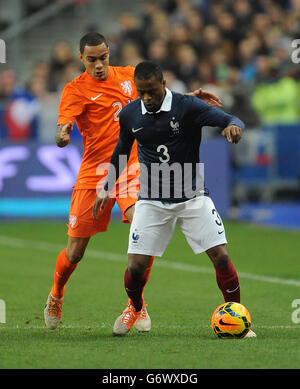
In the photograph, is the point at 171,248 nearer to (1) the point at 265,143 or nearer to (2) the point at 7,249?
(2) the point at 7,249

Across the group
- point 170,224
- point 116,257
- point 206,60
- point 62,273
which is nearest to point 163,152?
point 170,224

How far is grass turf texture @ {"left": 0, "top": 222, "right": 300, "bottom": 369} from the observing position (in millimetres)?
6418

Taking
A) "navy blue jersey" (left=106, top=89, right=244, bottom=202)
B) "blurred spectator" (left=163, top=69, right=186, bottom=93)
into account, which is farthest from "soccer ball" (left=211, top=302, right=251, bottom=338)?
"blurred spectator" (left=163, top=69, right=186, bottom=93)

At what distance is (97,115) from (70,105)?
0.26 metres

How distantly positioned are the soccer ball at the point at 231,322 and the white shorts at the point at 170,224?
19.2 inches

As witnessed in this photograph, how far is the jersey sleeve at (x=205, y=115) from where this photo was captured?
7.14 meters

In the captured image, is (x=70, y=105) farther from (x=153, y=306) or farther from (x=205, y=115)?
(x=153, y=306)

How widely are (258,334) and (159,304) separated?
2.00 metres

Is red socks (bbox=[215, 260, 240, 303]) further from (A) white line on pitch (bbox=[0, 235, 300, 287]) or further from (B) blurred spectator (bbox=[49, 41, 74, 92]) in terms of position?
(B) blurred spectator (bbox=[49, 41, 74, 92])

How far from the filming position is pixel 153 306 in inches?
362

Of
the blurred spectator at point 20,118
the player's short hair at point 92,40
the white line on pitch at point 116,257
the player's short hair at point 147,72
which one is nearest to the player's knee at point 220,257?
the player's short hair at point 147,72

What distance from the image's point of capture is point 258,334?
7449 millimetres

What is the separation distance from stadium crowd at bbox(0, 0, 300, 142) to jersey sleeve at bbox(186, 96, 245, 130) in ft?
32.1
